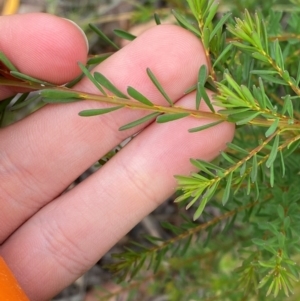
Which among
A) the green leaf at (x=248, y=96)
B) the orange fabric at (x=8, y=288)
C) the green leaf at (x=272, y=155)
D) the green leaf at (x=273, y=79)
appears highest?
the green leaf at (x=248, y=96)

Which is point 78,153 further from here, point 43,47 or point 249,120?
point 249,120

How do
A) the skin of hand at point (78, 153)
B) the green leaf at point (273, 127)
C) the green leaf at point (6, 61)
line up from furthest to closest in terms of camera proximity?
the skin of hand at point (78, 153)
the green leaf at point (6, 61)
the green leaf at point (273, 127)

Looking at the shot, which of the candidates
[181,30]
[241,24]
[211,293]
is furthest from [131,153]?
[211,293]

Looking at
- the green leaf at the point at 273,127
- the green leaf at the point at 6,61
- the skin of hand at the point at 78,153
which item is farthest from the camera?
the skin of hand at the point at 78,153

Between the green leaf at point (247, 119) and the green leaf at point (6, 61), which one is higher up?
the green leaf at point (6, 61)

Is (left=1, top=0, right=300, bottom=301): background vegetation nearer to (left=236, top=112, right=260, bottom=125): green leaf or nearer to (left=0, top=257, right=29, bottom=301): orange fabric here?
(left=236, top=112, right=260, bottom=125): green leaf

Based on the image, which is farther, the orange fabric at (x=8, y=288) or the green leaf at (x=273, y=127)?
the orange fabric at (x=8, y=288)

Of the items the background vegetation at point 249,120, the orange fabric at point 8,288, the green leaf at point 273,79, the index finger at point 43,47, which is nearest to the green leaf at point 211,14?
the background vegetation at point 249,120

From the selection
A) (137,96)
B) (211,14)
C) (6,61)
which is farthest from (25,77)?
(211,14)

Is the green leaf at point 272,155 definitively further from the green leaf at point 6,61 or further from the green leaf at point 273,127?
the green leaf at point 6,61

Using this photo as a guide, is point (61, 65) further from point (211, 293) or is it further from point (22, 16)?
point (211, 293)

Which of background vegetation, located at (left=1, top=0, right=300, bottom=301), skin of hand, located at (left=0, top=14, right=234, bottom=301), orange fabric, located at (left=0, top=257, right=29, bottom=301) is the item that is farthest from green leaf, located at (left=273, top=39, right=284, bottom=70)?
orange fabric, located at (left=0, top=257, right=29, bottom=301)
